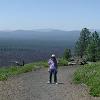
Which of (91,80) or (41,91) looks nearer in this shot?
(41,91)

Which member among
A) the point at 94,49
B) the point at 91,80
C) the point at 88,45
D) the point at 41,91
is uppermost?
the point at 91,80

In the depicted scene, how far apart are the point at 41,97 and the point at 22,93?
63.2 inches

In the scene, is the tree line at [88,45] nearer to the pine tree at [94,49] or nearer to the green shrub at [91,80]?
the pine tree at [94,49]

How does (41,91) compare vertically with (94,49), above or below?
above

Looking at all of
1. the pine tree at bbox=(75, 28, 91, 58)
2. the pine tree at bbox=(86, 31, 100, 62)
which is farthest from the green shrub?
the pine tree at bbox=(75, 28, 91, 58)

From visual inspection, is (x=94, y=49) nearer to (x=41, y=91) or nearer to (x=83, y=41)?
(x=83, y=41)

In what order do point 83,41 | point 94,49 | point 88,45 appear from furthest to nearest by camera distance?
point 83,41 < point 94,49 < point 88,45

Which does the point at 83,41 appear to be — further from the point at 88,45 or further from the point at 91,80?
the point at 91,80

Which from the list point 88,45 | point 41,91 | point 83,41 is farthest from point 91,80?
point 83,41

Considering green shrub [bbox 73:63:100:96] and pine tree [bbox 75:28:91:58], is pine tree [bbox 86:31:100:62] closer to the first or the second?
pine tree [bbox 75:28:91:58]

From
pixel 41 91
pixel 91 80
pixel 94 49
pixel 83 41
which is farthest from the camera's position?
pixel 83 41

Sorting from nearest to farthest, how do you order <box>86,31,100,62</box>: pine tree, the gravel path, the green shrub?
the gravel path → the green shrub → <box>86,31,100,62</box>: pine tree

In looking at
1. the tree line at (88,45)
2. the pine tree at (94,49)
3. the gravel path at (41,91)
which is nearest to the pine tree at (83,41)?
the tree line at (88,45)

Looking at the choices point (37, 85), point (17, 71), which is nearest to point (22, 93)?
point (37, 85)
